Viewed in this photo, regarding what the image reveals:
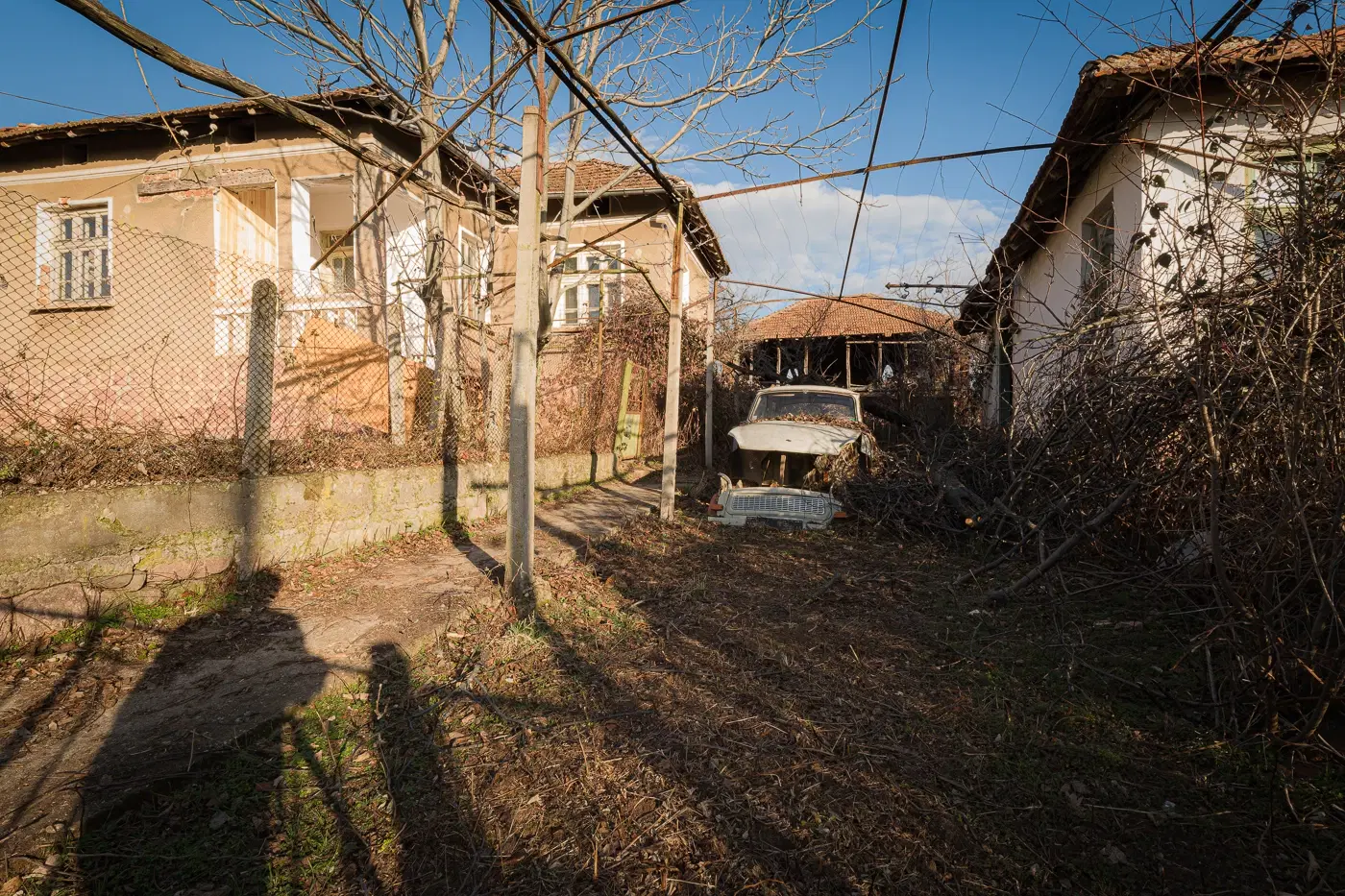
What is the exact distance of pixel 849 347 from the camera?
24.2 meters

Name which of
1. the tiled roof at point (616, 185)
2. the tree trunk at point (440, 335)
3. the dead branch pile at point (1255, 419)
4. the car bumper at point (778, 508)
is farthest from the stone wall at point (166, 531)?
the tiled roof at point (616, 185)

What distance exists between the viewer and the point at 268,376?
462 centimetres

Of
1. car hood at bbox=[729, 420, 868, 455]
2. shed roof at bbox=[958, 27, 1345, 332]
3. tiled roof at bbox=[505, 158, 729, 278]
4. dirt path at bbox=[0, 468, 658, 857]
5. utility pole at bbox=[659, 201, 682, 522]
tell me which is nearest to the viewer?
dirt path at bbox=[0, 468, 658, 857]

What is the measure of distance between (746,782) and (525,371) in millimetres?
2848

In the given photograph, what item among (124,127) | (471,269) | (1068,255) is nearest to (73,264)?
(124,127)

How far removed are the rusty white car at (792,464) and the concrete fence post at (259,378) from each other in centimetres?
435

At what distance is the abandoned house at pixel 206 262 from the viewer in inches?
177

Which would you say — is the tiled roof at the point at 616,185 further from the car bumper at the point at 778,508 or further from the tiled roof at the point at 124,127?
the car bumper at the point at 778,508

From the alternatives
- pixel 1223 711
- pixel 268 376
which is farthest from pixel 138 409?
pixel 1223 711

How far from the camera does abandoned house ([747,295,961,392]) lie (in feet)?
55.4

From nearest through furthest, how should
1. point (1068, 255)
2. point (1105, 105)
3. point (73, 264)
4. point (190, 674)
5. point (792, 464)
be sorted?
1. point (190, 674)
2. point (1105, 105)
3. point (792, 464)
4. point (73, 264)
5. point (1068, 255)

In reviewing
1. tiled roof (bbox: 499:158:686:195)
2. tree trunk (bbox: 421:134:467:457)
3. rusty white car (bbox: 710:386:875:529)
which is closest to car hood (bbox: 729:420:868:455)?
rusty white car (bbox: 710:386:875:529)

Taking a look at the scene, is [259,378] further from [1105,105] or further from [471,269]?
[471,269]

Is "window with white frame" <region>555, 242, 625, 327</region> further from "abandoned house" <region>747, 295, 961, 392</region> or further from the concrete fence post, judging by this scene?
the concrete fence post
